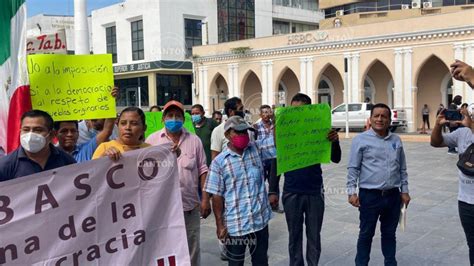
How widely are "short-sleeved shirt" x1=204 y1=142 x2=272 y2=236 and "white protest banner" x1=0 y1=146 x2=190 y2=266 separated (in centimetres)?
44

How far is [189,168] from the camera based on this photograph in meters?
4.26

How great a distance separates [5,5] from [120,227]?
1825 mm

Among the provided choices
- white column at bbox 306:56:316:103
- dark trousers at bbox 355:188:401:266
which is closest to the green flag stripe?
dark trousers at bbox 355:188:401:266

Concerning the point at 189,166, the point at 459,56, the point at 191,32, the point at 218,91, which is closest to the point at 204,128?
the point at 189,166

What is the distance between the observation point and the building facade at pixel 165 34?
42812mm

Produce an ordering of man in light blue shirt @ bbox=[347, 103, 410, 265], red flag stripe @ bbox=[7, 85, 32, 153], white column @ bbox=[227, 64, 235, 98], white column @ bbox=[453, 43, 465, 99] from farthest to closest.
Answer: white column @ bbox=[227, 64, 235, 98], white column @ bbox=[453, 43, 465, 99], man in light blue shirt @ bbox=[347, 103, 410, 265], red flag stripe @ bbox=[7, 85, 32, 153]

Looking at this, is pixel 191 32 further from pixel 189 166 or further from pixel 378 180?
pixel 378 180

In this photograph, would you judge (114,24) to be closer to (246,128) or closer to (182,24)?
(182,24)

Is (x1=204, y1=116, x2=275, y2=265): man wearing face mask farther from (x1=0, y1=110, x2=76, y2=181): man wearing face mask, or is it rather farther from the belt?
(x1=0, y1=110, x2=76, y2=181): man wearing face mask

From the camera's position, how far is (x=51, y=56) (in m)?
3.95

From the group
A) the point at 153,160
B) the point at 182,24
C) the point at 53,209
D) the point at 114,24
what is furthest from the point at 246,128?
the point at 114,24

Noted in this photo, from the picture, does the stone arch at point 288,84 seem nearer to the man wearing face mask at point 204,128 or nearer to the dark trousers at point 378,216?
the man wearing face mask at point 204,128

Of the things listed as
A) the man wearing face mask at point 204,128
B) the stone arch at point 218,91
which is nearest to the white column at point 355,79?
the stone arch at point 218,91

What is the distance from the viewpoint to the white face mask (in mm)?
3070
